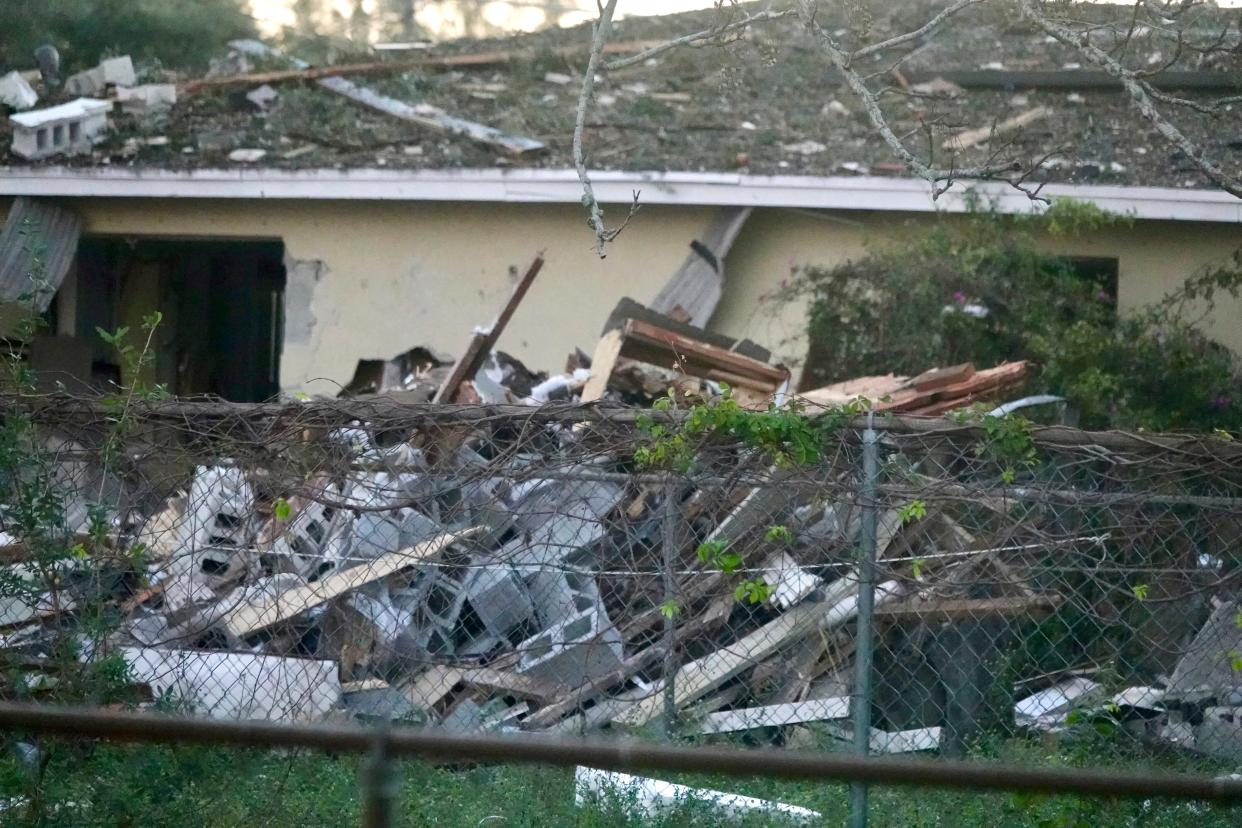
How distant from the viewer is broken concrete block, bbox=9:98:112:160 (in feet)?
39.4

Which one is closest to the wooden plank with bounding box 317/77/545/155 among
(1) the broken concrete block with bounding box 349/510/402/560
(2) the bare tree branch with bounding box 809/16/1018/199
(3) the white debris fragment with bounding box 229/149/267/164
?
(3) the white debris fragment with bounding box 229/149/267/164

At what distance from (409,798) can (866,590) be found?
1.71 m

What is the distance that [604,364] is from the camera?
25.9ft

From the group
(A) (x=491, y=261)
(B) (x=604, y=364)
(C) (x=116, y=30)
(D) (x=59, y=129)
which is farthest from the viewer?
(C) (x=116, y=30)

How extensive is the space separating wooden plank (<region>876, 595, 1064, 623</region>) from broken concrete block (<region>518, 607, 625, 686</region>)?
105 cm

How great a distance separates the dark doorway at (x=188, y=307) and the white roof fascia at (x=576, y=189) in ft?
3.89

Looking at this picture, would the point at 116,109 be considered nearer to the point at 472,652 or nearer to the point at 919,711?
the point at 472,652

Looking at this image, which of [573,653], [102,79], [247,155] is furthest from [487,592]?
[102,79]

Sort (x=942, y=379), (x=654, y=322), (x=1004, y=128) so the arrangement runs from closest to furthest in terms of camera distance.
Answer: (x=942, y=379), (x=654, y=322), (x=1004, y=128)

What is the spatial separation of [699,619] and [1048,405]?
4.32m

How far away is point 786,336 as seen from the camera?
10812 mm

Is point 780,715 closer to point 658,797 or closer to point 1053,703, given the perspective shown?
point 658,797

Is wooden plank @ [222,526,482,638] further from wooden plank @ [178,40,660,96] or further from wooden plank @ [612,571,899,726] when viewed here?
wooden plank @ [178,40,660,96]

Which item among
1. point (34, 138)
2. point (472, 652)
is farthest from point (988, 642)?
point (34, 138)
